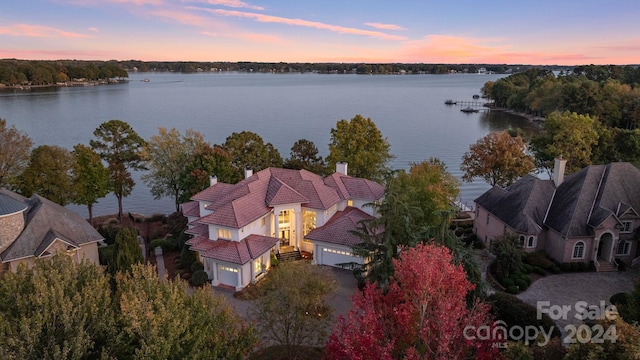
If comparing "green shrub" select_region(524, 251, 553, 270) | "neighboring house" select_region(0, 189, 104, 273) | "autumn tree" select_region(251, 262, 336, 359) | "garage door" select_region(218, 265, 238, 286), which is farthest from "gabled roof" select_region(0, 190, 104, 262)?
"green shrub" select_region(524, 251, 553, 270)

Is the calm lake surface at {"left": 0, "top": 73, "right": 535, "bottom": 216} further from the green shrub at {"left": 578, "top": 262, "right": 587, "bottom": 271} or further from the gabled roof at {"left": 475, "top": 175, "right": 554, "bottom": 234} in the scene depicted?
the green shrub at {"left": 578, "top": 262, "right": 587, "bottom": 271}

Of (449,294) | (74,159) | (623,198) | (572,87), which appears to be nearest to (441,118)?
(572,87)

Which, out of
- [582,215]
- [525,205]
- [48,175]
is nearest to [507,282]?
[525,205]

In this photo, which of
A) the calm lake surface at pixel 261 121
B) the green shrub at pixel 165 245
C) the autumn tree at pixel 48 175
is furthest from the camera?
the calm lake surface at pixel 261 121

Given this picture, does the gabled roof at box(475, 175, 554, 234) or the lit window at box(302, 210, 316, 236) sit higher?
the gabled roof at box(475, 175, 554, 234)

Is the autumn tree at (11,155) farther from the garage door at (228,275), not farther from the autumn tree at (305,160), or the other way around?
the autumn tree at (305,160)

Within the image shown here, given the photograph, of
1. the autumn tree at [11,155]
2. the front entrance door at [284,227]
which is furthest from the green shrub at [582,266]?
the autumn tree at [11,155]
